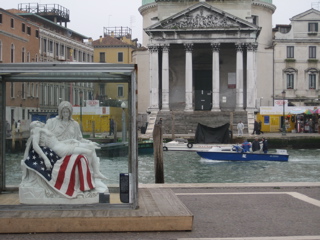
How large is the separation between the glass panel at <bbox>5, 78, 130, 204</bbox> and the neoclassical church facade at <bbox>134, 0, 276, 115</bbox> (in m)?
45.2

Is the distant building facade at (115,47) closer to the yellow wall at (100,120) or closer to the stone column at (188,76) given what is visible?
the stone column at (188,76)

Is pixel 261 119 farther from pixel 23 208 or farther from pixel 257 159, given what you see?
pixel 23 208

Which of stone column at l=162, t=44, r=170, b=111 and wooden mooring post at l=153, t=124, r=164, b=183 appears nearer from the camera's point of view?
wooden mooring post at l=153, t=124, r=164, b=183

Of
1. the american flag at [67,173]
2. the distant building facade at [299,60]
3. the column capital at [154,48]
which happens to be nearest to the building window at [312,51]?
the distant building facade at [299,60]

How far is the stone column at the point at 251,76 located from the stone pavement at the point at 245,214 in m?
41.8

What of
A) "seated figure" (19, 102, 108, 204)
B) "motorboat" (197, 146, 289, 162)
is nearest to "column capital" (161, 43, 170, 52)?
"motorboat" (197, 146, 289, 162)

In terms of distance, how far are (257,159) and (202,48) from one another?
26.4m

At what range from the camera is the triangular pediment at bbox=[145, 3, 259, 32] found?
55062mm

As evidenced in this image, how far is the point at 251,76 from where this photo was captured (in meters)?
57.2

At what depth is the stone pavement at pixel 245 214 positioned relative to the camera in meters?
8.89

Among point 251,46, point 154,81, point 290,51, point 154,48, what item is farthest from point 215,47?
point 290,51

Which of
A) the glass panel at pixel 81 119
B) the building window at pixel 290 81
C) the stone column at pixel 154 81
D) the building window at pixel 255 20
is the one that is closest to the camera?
the glass panel at pixel 81 119

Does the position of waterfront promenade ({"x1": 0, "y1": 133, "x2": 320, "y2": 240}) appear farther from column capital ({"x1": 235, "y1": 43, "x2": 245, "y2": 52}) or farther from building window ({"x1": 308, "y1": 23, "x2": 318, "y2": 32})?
building window ({"x1": 308, "y1": 23, "x2": 318, "y2": 32})

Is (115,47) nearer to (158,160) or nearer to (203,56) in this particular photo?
(203,56)
